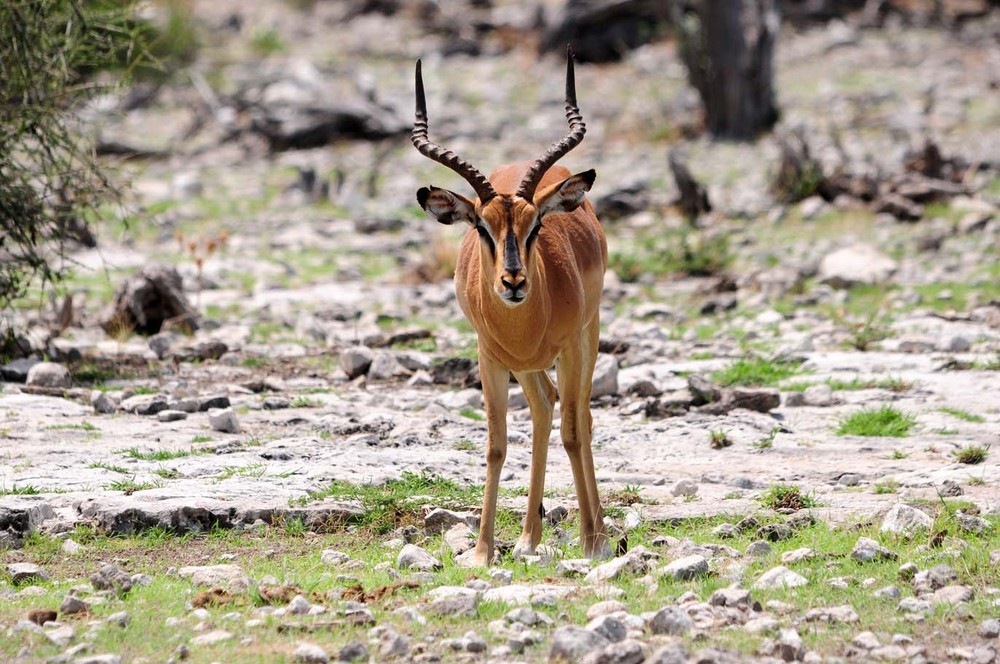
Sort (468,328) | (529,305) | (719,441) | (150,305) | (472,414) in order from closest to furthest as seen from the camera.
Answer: (529,305) → (719,441) → (472,414) → (150,305) → (468,328)

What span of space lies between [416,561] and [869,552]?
2.13 m

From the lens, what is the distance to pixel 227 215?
1981cm

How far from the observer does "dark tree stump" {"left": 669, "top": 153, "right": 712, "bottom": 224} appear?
1817 centimetres

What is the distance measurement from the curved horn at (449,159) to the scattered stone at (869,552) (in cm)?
242

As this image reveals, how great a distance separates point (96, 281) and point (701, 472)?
29.2ft

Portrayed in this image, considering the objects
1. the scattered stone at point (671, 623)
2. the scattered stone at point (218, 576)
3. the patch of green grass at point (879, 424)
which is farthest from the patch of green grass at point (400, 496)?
the patch of green grass at point (879, 424)

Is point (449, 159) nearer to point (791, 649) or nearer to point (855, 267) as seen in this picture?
point (791, 649)

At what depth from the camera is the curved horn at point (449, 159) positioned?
7.20 metres

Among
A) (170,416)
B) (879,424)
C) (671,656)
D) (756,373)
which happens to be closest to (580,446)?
(671,656)

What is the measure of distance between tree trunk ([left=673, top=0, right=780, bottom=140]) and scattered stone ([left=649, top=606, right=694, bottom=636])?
59.4 ft

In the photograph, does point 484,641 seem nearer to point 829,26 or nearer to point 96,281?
point 96,281

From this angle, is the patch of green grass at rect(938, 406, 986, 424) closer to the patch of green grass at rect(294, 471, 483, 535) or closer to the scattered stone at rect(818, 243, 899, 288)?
the patch of green grass at rect(294, 471, 483, 535)

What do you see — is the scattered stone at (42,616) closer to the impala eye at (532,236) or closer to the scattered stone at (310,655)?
the scattered stone at (310,655)

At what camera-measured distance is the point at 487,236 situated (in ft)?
23.6
